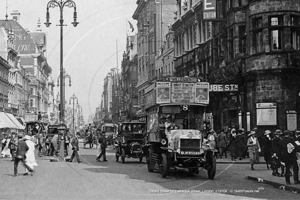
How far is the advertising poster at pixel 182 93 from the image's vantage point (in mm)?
23766

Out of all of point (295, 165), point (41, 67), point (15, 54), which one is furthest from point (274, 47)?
point (41, 67)

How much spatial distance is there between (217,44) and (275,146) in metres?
21.8

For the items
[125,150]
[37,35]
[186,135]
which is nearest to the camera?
[186,135]

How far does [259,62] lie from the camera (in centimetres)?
3481

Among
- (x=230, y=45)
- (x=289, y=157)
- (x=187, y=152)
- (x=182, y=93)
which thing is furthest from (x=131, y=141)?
(x=289, y=157)

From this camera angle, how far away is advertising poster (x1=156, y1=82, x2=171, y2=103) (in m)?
23.7

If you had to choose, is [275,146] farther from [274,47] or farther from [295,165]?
[274,47]

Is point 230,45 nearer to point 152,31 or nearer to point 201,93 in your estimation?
point 201,93

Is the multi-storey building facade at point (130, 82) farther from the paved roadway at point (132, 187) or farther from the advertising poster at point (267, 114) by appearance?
the paved roadway at point (132, 187)

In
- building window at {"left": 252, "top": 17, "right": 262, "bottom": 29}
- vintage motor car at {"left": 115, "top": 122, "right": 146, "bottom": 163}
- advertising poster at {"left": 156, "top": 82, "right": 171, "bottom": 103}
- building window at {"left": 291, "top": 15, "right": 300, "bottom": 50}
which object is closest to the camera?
advertising poster at {"left": 156, "top": 82, "right": 171, "bottom": 103}

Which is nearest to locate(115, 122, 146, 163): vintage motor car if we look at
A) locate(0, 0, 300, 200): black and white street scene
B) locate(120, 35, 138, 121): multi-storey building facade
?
locate(0, 0, 300, 200): black and white street scene

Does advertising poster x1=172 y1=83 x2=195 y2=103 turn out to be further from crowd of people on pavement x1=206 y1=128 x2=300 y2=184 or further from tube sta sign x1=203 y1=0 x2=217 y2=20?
tube sta sign x1=203 y1=0 x2=217 y2=20

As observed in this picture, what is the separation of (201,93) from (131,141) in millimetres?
9404

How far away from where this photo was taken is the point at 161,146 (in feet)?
74.5
